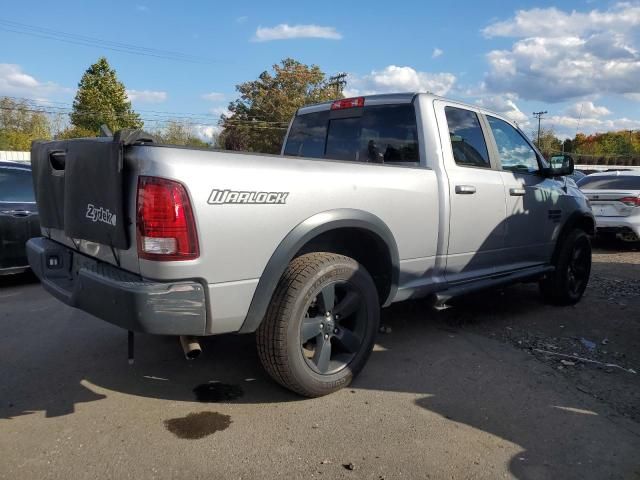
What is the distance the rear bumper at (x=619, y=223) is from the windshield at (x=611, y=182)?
0.95 meters

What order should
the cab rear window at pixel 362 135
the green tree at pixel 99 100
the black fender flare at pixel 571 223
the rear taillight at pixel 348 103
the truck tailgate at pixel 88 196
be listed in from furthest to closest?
the green tree at pixel 99 100, the black fender flare at pixel 571 223, the rear taillight at pixel 348 103, the cab rear window at pixel 362 135, the truck tailgate at pixel 88 196

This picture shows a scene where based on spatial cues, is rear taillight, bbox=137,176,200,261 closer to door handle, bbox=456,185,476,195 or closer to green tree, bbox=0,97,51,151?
→ door handle, bbox=456,185,476,195

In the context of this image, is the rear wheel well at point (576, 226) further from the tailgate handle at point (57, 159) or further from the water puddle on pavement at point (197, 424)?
the tailgate handle at point (57, 159)

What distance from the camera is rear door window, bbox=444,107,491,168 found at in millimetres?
4312

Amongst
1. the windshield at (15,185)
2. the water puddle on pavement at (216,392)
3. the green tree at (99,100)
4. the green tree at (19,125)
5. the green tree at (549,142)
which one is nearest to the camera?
the water puddle on pavement at (216,392)

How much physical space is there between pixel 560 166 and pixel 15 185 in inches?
244

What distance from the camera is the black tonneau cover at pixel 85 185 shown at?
2750mm

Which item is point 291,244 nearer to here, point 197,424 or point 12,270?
point 197,424

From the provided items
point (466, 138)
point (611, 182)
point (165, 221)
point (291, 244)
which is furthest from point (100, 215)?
point (611, 182)

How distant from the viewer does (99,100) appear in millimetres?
40469

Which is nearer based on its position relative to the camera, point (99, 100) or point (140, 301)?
point (140, 301)

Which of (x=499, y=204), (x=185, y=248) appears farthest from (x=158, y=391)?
(x=499, y=204)

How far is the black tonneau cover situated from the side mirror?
4030mm

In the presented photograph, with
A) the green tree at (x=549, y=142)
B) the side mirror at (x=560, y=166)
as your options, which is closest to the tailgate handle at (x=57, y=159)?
the side mirror at (x=560, y=166)
